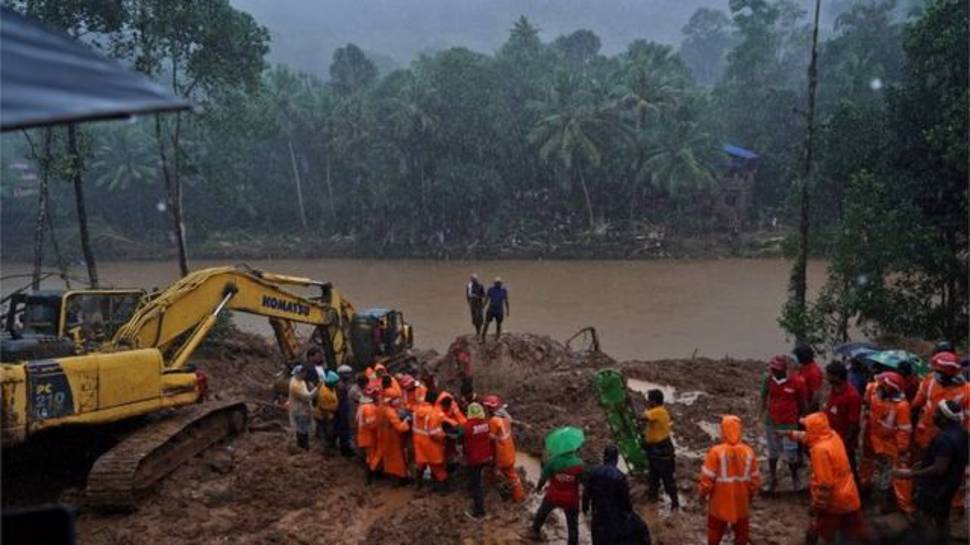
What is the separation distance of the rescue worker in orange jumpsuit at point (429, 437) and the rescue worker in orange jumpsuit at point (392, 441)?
29cm

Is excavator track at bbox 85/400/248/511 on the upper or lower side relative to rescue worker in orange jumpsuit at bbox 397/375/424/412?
lower

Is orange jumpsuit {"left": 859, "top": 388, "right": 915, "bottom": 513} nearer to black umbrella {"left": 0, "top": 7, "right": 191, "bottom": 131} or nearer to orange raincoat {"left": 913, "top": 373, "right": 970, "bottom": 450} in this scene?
orange raincoat {"left": 913, "top": 373, "right": 970, "bottom": 450}

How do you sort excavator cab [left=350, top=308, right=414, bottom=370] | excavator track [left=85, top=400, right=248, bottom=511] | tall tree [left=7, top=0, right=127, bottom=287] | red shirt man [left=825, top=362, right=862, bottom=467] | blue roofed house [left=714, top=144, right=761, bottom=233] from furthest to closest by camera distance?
blue roofed house [left=714, top=144, right=761, bottom=233], tall tree [left=7, top=0, right=127, bottom=287], excavator cab [left=350, top=308, right=414, bottom=370], excavator track [left=85, top=400, right=248, bottom=511], red shirt man [left=825, top=362, right=862, bottom=467]

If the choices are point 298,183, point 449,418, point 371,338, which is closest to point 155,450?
point 449,418

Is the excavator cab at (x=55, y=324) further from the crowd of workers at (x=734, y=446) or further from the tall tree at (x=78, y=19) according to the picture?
the tall tree at (x=78, y=19)

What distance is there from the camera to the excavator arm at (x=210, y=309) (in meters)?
10.5

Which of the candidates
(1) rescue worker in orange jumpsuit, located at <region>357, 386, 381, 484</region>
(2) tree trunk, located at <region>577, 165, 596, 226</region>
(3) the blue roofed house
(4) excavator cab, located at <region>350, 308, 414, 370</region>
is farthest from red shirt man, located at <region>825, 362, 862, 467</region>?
(3) the blue roofed house

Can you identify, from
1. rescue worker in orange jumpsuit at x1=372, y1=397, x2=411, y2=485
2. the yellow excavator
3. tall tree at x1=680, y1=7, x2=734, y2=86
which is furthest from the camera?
tall tree at x1=680, y1=7, x2=734, y2=86

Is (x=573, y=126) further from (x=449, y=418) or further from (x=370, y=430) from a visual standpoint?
(x=449, y=418)

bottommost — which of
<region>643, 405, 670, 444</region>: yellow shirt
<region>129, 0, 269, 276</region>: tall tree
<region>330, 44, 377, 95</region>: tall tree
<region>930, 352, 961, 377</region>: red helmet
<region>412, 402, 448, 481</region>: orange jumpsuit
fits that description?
<region>412, 402, 448, 481</region>: orange jumpsuit

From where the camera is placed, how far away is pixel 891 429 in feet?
25.0

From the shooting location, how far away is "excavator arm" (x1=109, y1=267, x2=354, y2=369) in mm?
10508

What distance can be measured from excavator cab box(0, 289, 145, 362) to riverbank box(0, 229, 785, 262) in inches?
1184

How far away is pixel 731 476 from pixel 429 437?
3725mm
